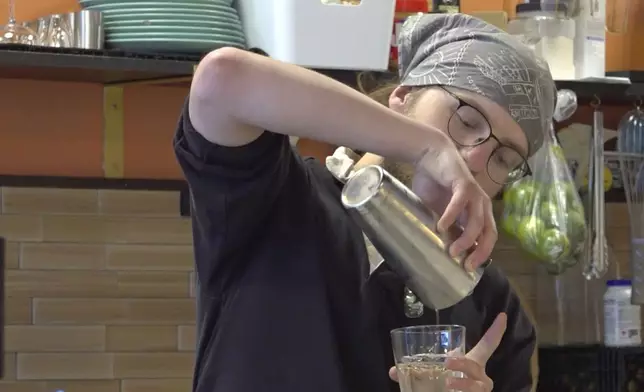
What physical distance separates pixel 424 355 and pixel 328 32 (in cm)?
93

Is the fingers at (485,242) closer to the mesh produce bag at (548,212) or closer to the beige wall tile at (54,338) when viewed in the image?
the mesh produce bag at (548,212)

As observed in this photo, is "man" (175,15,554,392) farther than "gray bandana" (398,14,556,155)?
No

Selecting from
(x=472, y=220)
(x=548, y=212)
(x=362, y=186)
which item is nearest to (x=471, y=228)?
(x=472, y=220)

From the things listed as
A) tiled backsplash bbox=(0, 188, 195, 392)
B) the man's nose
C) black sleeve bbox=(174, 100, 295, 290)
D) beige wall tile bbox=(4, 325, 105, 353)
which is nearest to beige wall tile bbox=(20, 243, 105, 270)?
tiled backsplash bbox=(0, 188, 195, 392)

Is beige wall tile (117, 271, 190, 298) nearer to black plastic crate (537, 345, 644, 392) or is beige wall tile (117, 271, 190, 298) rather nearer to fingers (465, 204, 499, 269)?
black plastic crate (537, 345, 644, 392)

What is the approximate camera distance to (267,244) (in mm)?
1151

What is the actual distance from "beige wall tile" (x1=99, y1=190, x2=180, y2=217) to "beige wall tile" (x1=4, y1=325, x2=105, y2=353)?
0.24 m

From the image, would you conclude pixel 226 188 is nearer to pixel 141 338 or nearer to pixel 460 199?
pixel 460 199

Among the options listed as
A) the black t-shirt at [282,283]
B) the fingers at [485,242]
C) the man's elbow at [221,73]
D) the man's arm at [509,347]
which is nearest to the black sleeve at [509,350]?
the man's arm at [509,347]

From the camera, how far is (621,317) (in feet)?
7.53

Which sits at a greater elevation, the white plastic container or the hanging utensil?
the white plastic container

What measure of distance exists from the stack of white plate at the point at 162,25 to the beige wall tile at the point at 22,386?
2.23 feet

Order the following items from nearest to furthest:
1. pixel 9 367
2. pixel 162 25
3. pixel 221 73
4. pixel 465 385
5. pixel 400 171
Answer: pixel 221 73
pixel 465 385
pixel 400 171
pixel 162 25
pixel 9 367

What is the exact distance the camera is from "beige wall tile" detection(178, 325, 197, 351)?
6.89ft
